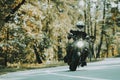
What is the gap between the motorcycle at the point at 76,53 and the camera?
1659 cm

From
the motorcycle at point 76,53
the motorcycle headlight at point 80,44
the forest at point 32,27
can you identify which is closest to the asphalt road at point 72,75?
the motorcycle at point 76,53

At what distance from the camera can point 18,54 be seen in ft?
119

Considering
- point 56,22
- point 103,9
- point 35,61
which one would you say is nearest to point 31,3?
point 56,22

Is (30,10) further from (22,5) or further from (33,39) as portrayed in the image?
(33,39)

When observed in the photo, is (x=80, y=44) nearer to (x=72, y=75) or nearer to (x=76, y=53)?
(x=76, y=53)

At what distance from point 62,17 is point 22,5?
8.05 metres

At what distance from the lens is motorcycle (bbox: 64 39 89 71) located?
1659 cm

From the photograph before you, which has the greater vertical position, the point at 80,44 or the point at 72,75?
the point at 80,44

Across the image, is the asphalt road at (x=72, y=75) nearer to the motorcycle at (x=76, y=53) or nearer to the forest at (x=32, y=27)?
the motorcycle at (x=76, y=53)

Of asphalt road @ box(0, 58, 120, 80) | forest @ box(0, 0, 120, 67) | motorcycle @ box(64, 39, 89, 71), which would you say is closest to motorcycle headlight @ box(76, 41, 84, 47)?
motorcycle @ box(64, 39, 89, 71)

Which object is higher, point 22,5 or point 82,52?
point 22,5

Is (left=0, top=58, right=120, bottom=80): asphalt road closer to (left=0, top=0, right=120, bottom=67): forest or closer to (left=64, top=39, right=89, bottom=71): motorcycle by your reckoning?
(left=64, top=39, right=89, bottom=71): motorcycle

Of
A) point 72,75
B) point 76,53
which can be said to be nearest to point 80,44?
point 76,53

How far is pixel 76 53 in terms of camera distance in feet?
54.6
